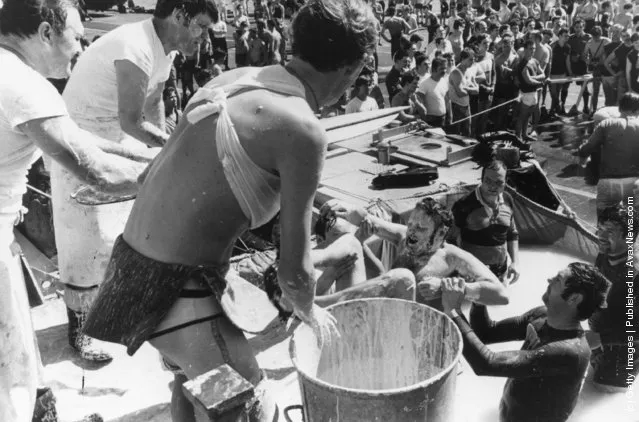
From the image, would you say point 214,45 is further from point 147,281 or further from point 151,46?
point 147,281

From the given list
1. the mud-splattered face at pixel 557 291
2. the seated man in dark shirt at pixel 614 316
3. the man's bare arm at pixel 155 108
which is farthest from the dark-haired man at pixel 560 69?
the mud-splattered face at pixel 557 291

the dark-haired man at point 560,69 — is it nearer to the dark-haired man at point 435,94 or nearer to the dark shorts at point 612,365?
the dark-haired man at point 435,94

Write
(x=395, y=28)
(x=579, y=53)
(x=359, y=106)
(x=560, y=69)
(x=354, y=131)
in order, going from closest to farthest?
(x=354, y=131) < (x=359, y=106) < (x=579, y=53) < (x=560, y=69) < (x=395, y=28)

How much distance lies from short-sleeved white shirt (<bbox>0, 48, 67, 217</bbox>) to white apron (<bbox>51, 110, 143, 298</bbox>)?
3.60ft

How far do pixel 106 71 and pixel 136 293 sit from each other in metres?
1.80

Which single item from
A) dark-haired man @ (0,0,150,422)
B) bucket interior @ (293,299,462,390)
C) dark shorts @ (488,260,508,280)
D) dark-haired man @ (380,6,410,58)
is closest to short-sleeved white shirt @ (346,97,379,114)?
dark shorts @ (488,260,508,280)

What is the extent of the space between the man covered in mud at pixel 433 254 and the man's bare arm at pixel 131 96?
140cm

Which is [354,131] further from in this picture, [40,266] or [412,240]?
[40,266]

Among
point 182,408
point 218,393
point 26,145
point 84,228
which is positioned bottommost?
point 182,408

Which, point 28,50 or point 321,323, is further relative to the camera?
point 28,50

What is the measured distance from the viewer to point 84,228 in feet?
12.3

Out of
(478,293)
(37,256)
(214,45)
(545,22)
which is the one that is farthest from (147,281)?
(545,22)

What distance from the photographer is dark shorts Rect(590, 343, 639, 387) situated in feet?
13.5

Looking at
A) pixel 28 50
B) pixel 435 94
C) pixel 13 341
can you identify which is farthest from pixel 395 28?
pixel 13 341
